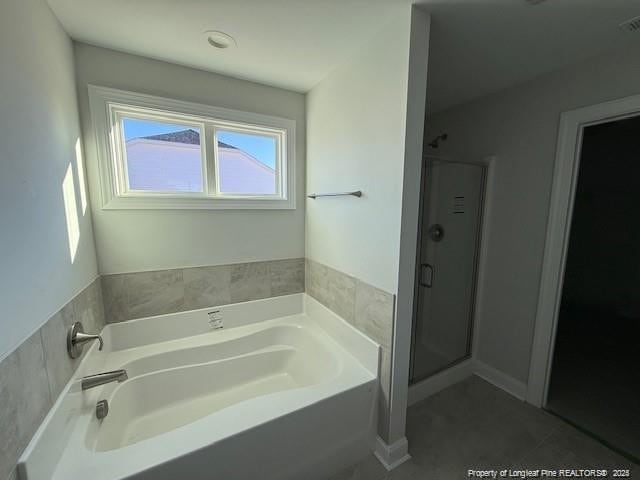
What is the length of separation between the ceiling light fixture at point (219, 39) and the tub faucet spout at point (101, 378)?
1908mm

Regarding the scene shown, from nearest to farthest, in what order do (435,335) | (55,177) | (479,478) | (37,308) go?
(37,308) → (55,177) → (479,478) → (435,335)

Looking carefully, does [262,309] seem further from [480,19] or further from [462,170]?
[480,19]

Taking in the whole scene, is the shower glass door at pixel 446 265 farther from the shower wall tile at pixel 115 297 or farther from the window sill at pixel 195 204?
the shower wall tile at pixel 115 297

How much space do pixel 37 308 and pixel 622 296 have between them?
5.18m

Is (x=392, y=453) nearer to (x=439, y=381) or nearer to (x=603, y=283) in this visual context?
(x=439, y=381)

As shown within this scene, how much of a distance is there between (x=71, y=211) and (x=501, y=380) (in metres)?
3.13

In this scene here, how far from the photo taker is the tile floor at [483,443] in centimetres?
145

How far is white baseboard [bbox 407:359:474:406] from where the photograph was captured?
77.3 inches

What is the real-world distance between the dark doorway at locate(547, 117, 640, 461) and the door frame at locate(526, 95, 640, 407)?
30 cm

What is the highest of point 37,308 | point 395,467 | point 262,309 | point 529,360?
point 37,308

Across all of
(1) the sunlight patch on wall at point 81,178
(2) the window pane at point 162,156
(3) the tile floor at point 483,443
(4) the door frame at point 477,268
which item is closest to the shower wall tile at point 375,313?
(4) the door frame at point 477,268

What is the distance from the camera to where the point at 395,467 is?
1.47 meters

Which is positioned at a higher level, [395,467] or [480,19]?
[480,19]

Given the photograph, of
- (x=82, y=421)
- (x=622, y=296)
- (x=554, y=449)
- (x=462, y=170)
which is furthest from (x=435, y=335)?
(x=622, y=296)
